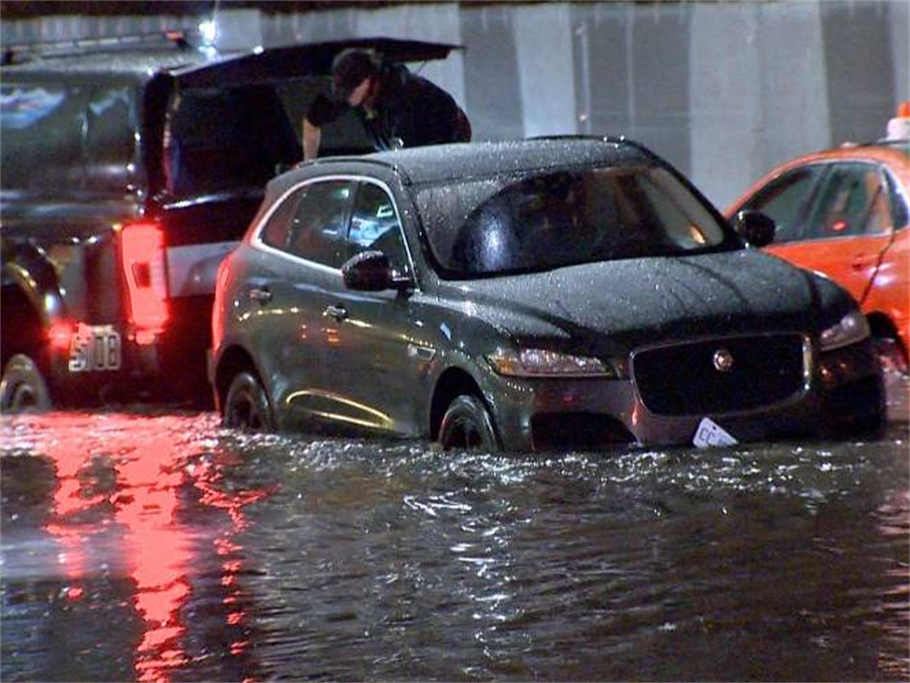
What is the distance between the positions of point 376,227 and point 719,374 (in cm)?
208

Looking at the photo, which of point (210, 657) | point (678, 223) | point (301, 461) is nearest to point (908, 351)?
point (678, 223)

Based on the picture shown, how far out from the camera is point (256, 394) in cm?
1223

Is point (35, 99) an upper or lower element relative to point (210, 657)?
upper

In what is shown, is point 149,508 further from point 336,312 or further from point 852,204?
point 852,204

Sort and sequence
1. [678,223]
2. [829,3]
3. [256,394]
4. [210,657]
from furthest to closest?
[829,3], [256,394], [678,223], [210,657]

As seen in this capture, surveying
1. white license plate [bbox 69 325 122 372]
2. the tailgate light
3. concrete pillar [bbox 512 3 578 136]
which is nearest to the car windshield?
white license plate [bbox 69 325 122 372]

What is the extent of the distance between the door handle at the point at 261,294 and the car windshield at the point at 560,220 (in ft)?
3.74

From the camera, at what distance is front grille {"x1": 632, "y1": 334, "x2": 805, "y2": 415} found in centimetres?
991

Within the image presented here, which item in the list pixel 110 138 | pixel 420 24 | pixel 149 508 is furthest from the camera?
pixel 420 24

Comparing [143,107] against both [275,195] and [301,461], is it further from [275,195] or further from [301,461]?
[301,461]

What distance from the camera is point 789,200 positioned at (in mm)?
13664

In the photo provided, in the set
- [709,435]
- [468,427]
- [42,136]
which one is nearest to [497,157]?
[468,427]

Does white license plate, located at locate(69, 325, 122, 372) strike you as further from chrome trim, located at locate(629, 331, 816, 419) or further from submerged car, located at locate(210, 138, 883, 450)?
chrome trim, located at locate(629, 331, 816, 419)

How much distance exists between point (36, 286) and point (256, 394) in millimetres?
1867
